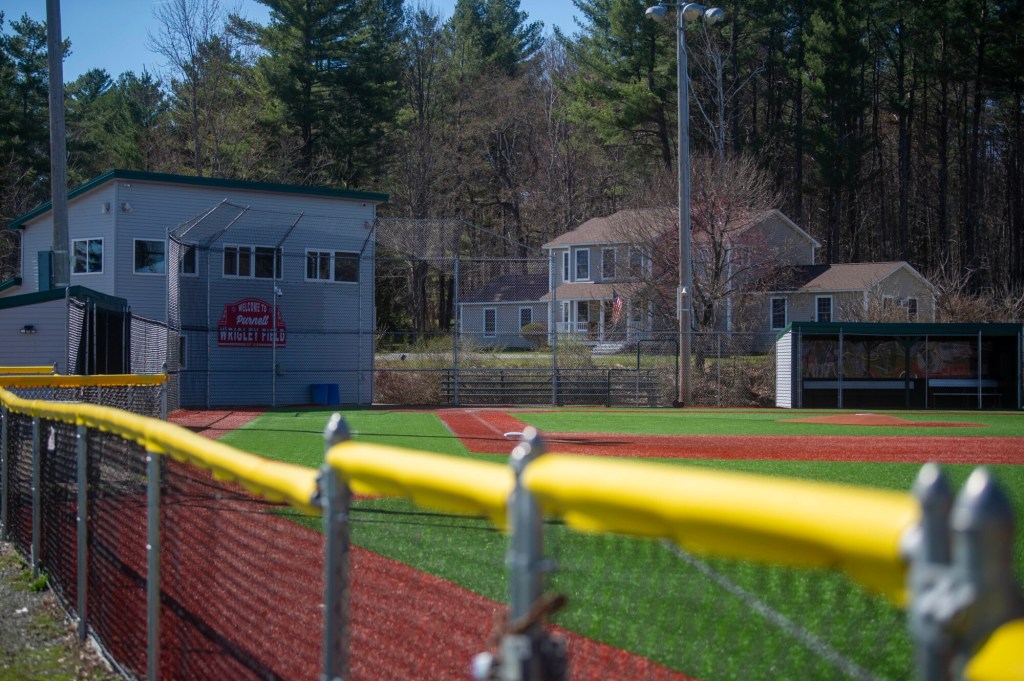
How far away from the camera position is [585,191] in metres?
59.9

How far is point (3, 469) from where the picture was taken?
9062 mm

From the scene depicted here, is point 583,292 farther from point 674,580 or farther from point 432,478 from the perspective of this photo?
point 432,478

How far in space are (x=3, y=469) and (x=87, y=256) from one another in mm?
22769

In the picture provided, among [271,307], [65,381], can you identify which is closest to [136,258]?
[271,307]

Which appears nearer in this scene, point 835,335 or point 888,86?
point 835,335

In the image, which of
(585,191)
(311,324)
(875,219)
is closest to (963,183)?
(875,219)

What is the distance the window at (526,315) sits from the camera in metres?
55.1

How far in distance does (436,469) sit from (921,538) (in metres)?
1.26

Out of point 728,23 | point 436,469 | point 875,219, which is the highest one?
point 728,23

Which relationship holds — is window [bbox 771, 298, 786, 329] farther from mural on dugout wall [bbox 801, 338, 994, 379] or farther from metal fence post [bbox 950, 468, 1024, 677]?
metal fence post [bbox 950, 468, 1024, 677]

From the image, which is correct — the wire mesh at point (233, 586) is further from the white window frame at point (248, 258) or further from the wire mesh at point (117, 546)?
the white window frame at point (248, 258)

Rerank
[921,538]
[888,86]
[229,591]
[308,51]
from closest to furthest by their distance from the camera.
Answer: [921,538] → [229,591] → [308,51] → [888,86]

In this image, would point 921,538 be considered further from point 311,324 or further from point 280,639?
point 311,324

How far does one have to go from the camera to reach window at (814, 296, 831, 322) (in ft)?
154
